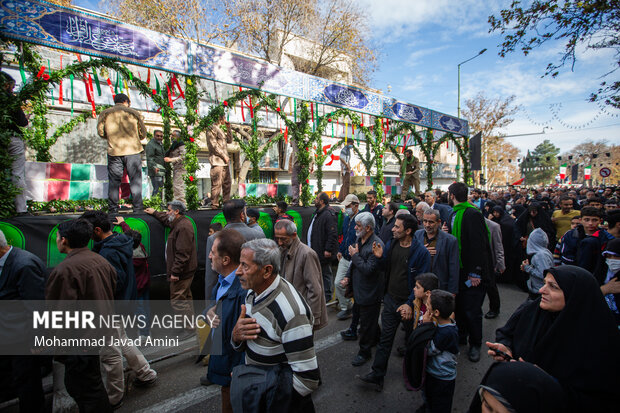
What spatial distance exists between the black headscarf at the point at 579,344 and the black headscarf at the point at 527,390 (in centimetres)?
47

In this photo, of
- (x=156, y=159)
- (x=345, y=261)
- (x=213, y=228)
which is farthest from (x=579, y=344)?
(x=156, y=159)

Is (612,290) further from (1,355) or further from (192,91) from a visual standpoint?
(192,91)

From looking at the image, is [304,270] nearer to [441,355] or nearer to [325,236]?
[441,355]

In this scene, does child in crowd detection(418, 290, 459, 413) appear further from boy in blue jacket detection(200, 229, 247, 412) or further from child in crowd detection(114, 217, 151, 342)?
child in crowd detection(114, 217, 151, 342)

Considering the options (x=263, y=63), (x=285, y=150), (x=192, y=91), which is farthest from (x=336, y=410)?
(x=285, y=150)

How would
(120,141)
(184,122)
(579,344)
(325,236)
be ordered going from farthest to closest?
1. (184,122)
2. (325,236)
3. (120,141)
4. (579,344)

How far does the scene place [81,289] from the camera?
106 inches

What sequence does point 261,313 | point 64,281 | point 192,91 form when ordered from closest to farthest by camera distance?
point 261,313
point 64,281
point 192,91

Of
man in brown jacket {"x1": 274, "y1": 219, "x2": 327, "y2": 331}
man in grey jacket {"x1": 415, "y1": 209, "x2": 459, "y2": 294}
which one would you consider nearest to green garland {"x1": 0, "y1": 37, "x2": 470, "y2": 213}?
man in brown jacket {"x1": 274, "y1": 219, "x2": 327, "y2": 331}

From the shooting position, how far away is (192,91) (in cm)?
652

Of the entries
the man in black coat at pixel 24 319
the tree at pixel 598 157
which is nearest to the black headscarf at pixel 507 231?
the man in black coat at pixel 24 319

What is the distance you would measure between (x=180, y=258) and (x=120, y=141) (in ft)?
9.06

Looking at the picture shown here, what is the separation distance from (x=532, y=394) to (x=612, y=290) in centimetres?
233

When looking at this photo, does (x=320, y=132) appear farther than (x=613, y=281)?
Yes
